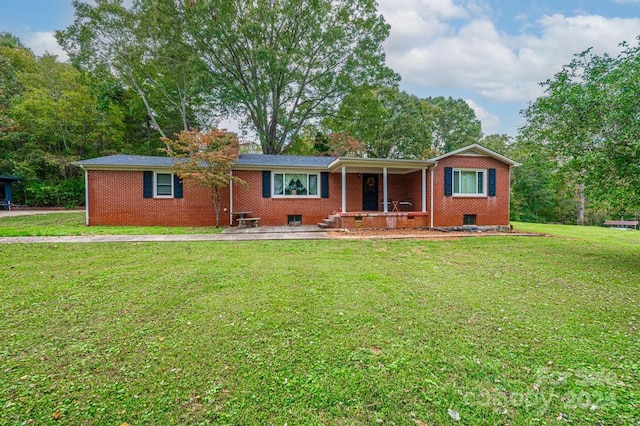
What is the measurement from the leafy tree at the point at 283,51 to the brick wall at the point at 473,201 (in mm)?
11091

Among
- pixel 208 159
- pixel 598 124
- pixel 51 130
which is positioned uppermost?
pixel 51 130

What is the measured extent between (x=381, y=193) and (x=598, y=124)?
8989 mm

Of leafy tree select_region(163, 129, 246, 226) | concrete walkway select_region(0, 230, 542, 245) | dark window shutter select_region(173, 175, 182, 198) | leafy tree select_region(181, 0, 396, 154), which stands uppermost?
leafy tree select_region(181, 0, 396, 154)

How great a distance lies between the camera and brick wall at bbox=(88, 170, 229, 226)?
11648mm

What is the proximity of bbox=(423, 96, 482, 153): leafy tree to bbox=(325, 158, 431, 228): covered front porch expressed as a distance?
60.7ft

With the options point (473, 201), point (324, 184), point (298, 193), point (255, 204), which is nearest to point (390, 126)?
point (473, 201)

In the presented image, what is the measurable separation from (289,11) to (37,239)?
58.0 feet

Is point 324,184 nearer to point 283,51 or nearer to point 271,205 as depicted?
point 271,205

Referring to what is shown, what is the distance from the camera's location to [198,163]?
36.9ft

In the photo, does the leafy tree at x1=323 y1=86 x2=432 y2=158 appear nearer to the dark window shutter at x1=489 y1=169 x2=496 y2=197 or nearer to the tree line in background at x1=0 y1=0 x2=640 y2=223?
the tree line in background at x1=0 y1=0 x2=640 y2=223

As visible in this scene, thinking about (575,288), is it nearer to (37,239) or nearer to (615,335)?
(615,335)

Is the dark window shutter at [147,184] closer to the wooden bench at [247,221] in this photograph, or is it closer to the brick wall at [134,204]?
the brick wall at [134,204]

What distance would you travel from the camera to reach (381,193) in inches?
561

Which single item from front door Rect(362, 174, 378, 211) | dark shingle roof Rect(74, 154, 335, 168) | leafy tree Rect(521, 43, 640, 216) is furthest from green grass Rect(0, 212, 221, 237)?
leafy tree Rect(521, 43, 640, 216)
